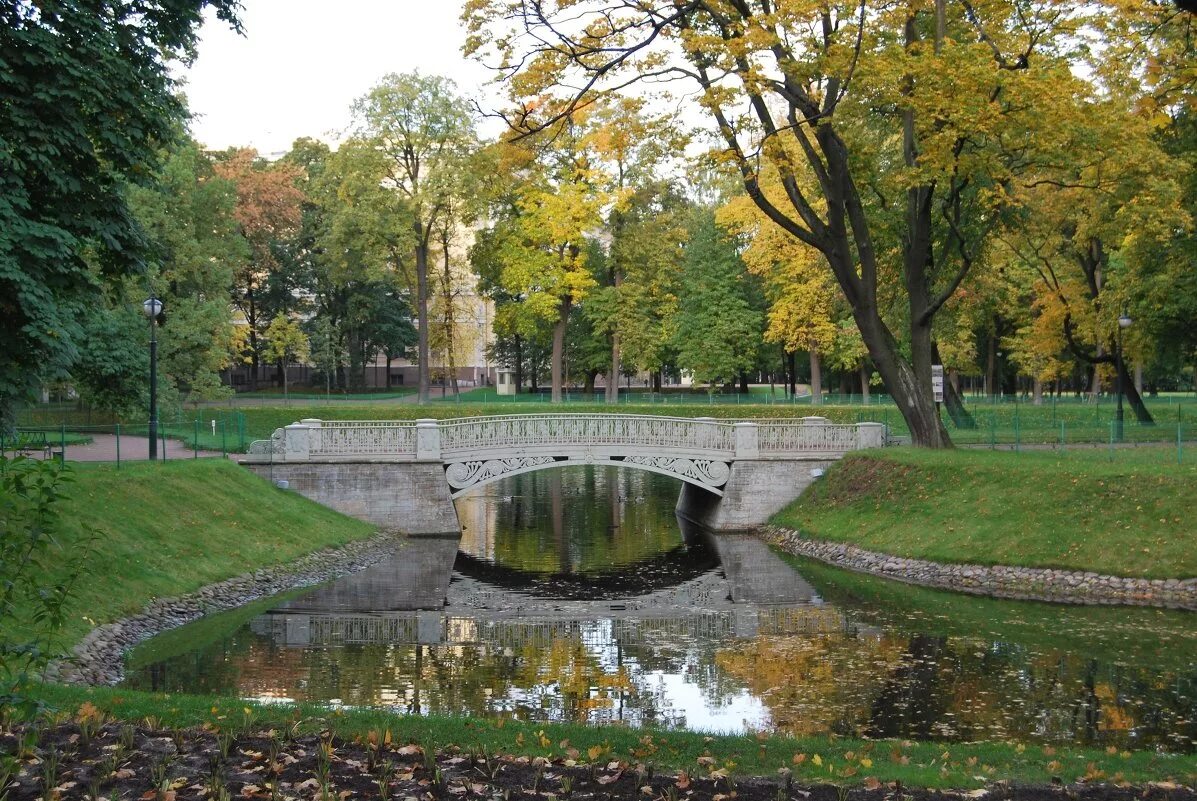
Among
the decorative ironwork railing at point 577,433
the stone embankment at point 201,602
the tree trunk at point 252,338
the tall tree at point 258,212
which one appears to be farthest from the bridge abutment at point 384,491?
the tree trunk at point 252,338

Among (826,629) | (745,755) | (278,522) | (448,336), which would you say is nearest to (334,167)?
(448,336)

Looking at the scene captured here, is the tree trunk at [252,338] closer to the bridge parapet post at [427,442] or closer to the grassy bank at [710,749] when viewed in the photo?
the bridge parapet post at [427,442]

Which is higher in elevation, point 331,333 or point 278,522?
point 331,333

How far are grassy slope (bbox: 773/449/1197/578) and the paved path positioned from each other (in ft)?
57.4

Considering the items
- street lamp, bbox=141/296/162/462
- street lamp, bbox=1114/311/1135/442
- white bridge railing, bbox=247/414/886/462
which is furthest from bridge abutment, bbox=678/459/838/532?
street lamp, bbox=141/296/162/462

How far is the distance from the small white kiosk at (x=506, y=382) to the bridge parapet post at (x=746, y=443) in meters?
39.9

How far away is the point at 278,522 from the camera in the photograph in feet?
89.4

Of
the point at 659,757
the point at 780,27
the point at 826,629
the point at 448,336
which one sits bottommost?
the point at 826,629

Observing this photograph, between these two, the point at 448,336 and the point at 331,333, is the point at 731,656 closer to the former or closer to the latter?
the point at 448,336

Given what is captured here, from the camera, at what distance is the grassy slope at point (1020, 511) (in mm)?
22547

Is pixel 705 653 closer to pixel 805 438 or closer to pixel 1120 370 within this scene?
pixel 805 438

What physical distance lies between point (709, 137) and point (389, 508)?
45.0 feet

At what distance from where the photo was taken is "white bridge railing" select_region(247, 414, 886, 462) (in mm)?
31797

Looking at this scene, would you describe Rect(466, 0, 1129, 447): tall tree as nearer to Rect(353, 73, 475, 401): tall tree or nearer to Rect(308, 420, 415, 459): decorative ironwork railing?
Rect(308, 420, 415, 459): decorative ironwork railing
